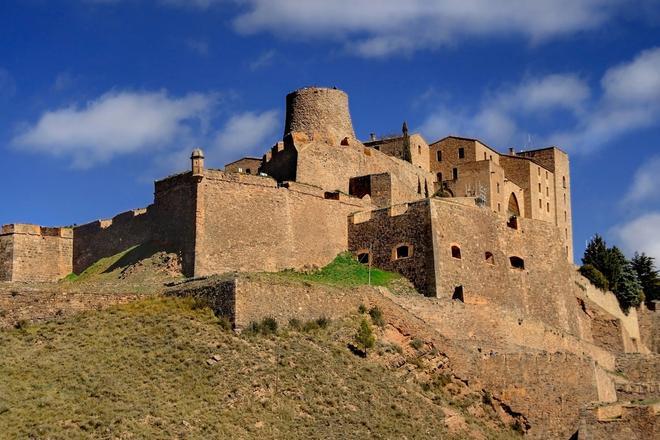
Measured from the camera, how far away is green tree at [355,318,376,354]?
35156 mm

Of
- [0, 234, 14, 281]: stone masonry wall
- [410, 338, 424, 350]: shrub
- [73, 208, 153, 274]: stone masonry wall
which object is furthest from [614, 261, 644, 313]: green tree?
[0, 234, 14, 281]: stone masonry wall

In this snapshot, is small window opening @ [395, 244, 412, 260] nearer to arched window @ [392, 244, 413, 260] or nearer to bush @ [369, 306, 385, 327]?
arched window @ [392, 244, 413, 260]

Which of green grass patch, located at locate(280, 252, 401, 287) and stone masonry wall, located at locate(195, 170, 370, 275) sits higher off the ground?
stone masonry wall, located at locate(195, 170, 370, 275)

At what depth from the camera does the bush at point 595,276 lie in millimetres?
55562

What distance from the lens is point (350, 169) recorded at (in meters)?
48.8

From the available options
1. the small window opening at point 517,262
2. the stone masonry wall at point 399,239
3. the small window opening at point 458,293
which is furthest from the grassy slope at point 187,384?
the small window opening at point 517,262

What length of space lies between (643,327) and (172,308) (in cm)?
3171

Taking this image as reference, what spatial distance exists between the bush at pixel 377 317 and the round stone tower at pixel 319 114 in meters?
14.0

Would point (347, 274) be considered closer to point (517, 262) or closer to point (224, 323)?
point (517, 262)

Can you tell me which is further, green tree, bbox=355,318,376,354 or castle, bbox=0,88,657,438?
castle, bbox=0,88,657,438

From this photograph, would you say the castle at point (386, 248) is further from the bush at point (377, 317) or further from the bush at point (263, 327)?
the bush at point (377, 317)

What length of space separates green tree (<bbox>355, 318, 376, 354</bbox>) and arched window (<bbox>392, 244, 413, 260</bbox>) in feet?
25.4

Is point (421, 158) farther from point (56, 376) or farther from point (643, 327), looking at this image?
point (56, 376)

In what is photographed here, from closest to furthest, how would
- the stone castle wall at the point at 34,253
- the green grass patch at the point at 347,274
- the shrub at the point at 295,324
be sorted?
1. the shrub at the point at 295,324
2. the green grass patch at the point at 347,274
3. the stone castle wall at the point at 34,253
